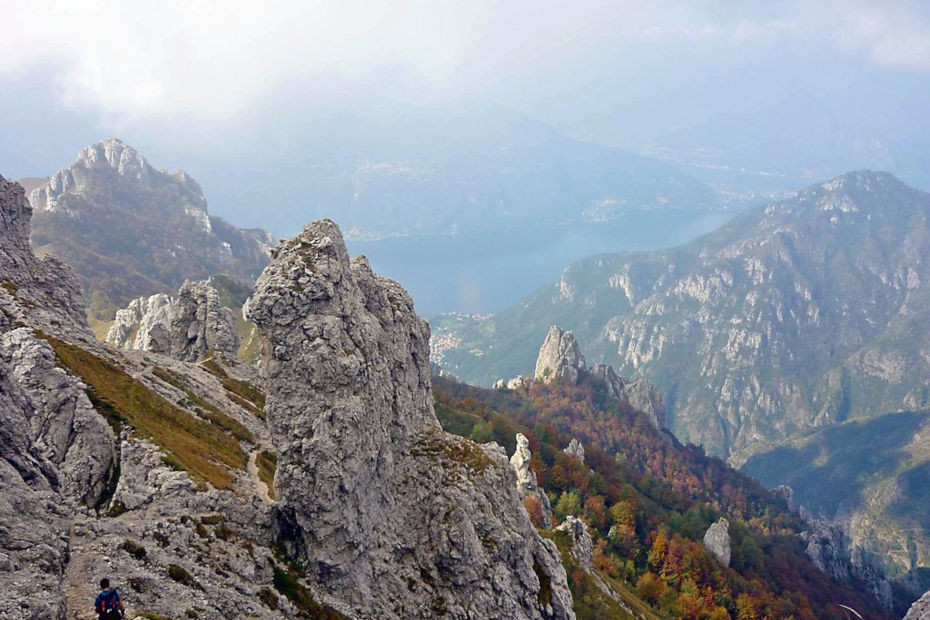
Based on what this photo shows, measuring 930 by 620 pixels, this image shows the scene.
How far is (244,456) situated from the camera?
191 feet

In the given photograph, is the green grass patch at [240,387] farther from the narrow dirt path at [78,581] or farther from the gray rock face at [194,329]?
the narrow dirt path at [78,581]

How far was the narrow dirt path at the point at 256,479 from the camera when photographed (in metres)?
48.6

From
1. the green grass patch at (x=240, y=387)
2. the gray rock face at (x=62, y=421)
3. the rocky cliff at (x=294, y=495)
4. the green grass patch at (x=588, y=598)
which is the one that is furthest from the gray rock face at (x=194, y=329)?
the green grass patch at (x=588, y=598)

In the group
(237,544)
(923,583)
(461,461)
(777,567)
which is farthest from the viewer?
(923,583)

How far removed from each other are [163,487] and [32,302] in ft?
114

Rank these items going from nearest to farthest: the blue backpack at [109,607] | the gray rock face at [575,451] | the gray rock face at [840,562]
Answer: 1. the blue backpack at [109,607]
2. the gray rock face at [575,451]
3. the gray rock face at [840,562]

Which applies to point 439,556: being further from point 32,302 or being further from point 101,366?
point 32,302

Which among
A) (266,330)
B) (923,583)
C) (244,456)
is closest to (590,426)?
(923,583)

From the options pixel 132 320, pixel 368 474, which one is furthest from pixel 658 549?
pixel 132 320

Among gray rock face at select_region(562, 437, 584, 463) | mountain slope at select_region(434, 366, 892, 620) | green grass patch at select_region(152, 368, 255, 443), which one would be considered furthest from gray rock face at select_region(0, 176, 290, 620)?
gray rock face at select_region(562, 437, 584, 463)

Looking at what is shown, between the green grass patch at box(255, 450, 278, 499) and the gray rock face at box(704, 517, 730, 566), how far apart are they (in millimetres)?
92133

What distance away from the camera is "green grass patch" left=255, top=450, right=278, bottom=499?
5300 centimetres

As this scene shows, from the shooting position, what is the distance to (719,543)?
11800cm

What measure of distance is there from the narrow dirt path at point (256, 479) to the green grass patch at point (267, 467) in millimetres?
275
